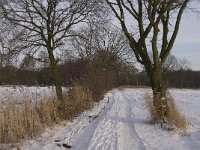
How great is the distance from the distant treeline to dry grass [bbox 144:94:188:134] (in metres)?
2.35

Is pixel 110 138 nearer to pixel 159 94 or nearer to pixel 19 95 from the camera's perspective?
pixel 19 95

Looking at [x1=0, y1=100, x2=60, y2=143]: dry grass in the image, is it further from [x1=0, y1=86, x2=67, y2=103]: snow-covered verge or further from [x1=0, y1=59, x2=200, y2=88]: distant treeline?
[x1=0, y1=59, x2=200, y2=88]: distant treeline

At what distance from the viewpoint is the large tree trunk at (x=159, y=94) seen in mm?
14133

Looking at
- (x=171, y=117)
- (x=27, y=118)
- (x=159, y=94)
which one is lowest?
(x=171, y=117)

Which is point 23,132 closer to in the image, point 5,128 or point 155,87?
point 5,128

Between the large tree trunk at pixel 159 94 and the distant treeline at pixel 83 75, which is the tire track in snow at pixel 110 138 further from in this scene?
the distant treeline at pixel 83 75

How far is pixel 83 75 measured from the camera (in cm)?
2616

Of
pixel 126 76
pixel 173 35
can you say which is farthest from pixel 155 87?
pixel 126 76

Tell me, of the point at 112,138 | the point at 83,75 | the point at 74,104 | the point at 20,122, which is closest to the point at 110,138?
the point at 112,138

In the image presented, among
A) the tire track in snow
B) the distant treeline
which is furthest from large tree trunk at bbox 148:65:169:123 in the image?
the distant treeline

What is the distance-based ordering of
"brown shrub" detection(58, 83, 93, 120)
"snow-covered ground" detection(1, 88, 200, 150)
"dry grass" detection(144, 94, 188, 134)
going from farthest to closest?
"brown shrub" detection(58, 83, 93, 120) → "dry grass" detection(144, 94, 188, 134) → "snow-covered ground" detection(1, 88, 200, 150)

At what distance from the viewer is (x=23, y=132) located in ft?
35.0

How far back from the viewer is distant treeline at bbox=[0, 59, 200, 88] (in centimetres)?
1978

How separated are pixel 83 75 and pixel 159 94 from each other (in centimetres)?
1225
